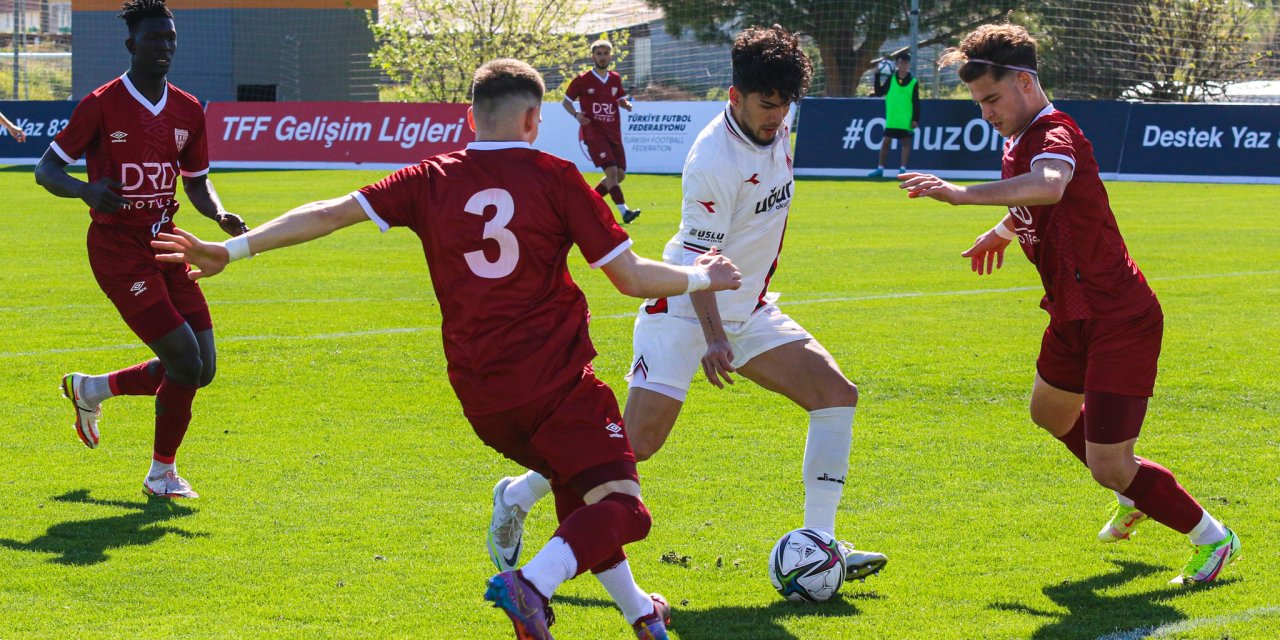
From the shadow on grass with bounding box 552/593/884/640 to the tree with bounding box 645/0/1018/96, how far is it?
3303 cm

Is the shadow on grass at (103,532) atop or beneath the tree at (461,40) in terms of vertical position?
beneath

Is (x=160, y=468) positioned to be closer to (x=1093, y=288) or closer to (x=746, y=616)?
(x=746, y=616)

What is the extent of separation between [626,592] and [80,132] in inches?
152

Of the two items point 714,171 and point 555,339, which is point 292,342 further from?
point 555,339

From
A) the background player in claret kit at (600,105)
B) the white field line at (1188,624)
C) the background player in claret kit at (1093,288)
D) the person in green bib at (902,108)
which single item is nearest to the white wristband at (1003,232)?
the background player in claret kit at (1093,288)

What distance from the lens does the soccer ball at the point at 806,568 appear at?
4945 millimetres

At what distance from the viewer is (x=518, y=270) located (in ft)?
13.6

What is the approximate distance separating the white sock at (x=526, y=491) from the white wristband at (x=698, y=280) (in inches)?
51.1

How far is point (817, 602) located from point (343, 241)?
12.9 m

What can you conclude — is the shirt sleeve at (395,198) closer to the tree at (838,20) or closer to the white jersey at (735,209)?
the white jersey at (735,209)

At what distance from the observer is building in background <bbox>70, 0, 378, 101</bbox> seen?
42.6m

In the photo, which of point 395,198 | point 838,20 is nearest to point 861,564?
point 395,198

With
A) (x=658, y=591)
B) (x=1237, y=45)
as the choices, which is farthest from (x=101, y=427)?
(x=1237, y=45)

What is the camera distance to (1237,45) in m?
38.6
